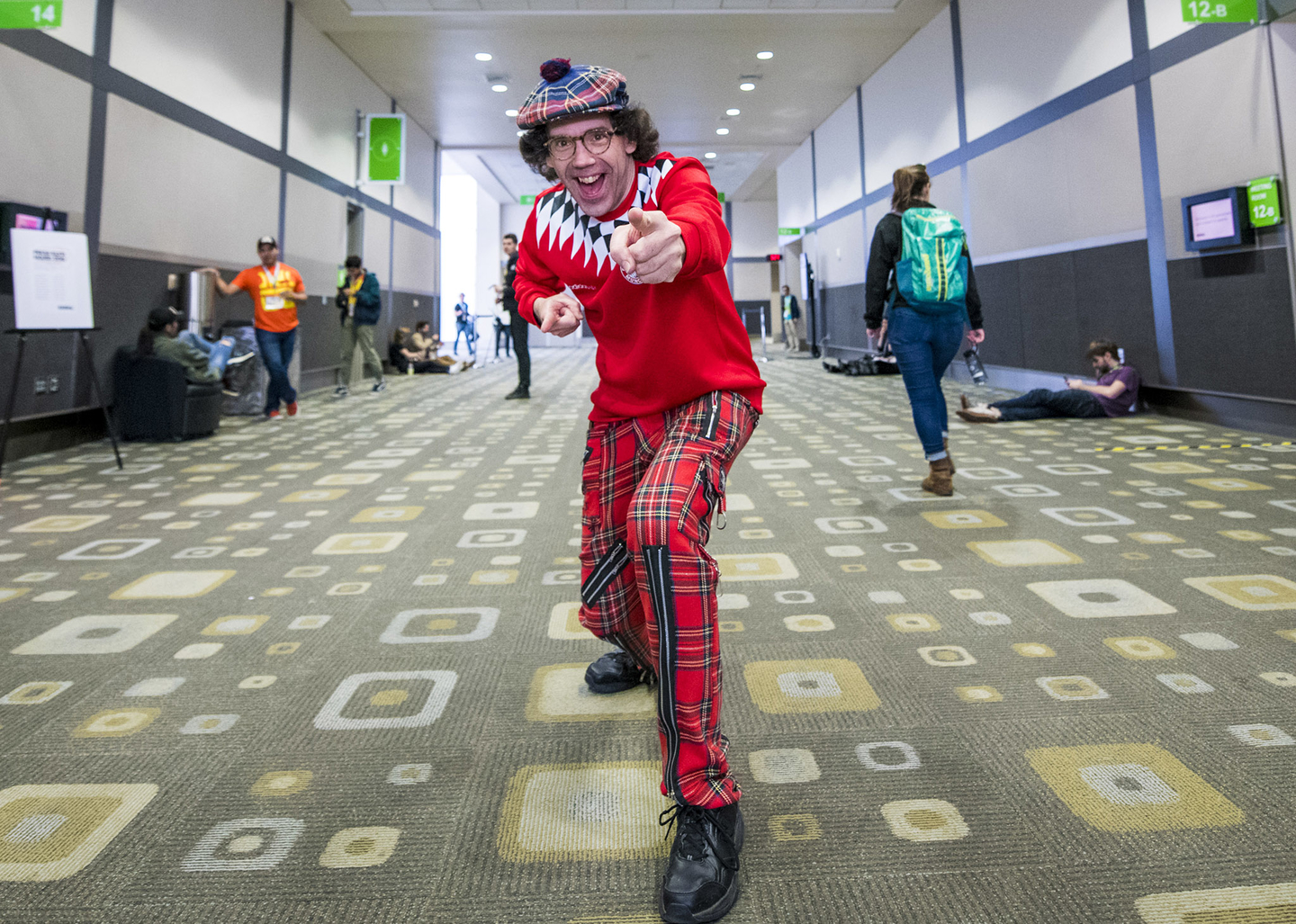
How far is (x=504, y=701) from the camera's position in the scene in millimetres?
2039

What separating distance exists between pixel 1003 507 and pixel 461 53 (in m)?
11.7

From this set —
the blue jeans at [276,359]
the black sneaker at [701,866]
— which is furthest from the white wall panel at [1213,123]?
the blue jeans at [276,359]

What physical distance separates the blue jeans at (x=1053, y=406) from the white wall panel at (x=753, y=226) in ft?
75.4

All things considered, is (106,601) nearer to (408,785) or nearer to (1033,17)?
(408,785)

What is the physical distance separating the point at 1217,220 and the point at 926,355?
3.77 metres

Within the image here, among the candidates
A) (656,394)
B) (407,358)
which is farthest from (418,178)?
(656,394)

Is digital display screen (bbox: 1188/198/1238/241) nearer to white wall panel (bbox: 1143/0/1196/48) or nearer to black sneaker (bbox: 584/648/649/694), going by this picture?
white wall panel (bbox: 1143/0/1196/48)

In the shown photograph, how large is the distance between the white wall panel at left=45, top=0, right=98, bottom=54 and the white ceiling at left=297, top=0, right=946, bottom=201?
Result: 445cm

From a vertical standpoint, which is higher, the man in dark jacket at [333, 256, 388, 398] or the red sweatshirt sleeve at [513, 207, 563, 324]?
the man in dark jacket at [333, 256, 388, 398]

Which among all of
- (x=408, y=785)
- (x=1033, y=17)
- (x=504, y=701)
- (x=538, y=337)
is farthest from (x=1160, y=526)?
(x=538, y=337)

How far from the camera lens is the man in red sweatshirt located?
1325mm

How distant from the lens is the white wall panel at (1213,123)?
5.86 metres

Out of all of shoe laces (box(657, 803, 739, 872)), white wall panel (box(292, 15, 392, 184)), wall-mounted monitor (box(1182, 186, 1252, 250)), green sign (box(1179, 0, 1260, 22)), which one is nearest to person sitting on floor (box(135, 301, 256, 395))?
white wall panel (box(292, 15, 392, 184))

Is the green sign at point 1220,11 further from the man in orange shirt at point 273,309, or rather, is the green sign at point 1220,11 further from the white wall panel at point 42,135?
the white wall panel at point 42,135
